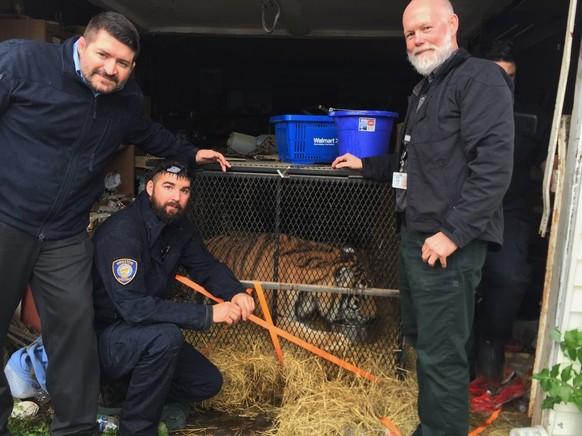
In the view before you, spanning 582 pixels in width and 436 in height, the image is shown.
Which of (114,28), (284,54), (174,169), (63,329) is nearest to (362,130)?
(174,169)

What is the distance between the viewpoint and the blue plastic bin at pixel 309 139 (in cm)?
323

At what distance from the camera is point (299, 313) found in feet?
11.3

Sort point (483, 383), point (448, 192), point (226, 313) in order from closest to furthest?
1. point (448, 192)
2. point (226, 313)
3. point (483, 383)

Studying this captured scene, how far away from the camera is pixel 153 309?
261 cm

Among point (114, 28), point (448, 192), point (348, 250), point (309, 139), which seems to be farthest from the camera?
point (348, 250)

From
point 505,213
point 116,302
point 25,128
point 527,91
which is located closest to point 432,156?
point 505,213

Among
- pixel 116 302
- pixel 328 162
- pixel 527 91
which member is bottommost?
pixel 116 302

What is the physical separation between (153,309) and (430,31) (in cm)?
188

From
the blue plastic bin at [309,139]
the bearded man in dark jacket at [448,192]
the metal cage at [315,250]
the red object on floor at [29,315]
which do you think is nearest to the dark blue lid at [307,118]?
the blue plastic bin at [309,139]

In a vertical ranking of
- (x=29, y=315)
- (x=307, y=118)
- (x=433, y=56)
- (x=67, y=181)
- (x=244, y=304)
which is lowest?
(x=29, y=315)

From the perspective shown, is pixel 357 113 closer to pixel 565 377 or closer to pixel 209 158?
pixel 209 158

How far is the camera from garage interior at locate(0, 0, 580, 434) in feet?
13.1

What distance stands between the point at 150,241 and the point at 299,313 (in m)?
1.19

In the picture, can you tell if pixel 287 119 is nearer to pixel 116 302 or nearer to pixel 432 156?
pixel 432 156
